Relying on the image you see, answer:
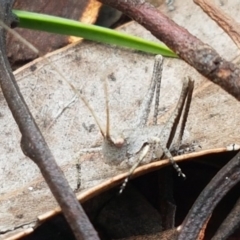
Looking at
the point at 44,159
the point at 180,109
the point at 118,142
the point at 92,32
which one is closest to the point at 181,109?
the point at 180,109

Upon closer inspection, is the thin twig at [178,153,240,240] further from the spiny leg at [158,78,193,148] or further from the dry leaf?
the spiny leg at [158,78,193,148]

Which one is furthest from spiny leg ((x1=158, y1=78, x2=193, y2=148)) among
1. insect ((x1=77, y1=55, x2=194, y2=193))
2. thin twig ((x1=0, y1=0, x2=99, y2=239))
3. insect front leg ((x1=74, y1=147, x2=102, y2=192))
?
thin twig ((x1=0, y1=0, x2=99, y2=239))

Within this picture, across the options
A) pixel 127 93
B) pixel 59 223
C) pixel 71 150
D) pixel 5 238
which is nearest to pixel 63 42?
pixel 127 93

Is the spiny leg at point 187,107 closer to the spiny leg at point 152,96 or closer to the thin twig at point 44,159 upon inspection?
the spiny leg at point 152,96

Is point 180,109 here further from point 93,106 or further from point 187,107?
point 93,106

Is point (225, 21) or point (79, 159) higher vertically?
point (225, 21)

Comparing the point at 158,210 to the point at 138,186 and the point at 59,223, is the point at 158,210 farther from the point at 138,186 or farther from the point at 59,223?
A: the point at 59,223
